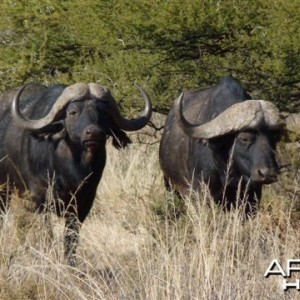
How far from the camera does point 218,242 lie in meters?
6.68

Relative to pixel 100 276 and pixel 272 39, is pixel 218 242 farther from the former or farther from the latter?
pixel 272 39

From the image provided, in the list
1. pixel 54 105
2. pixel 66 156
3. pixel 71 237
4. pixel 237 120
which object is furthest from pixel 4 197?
pixel 237 120

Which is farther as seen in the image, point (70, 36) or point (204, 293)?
point (70, 36)

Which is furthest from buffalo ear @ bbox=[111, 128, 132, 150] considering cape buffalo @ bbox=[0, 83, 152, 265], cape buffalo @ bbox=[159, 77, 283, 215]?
cape buffalo @ bbox=[159, 77, 283, 215]

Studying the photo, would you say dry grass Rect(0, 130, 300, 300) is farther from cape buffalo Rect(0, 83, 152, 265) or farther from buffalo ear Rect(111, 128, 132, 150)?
buffalo ear Rect(111, 128, 132, 150)

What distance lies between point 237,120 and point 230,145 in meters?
0.31

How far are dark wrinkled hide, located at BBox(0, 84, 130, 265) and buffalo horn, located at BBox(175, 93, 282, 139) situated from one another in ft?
2.31

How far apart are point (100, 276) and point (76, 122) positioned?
2.55 m

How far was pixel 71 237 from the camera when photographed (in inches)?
329

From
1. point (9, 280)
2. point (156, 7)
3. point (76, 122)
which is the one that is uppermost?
point (156, 7)

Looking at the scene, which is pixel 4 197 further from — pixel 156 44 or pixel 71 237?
pixel 156 44

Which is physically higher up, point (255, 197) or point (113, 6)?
point (113, 6)

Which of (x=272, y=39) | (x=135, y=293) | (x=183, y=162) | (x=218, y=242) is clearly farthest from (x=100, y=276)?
(x=272, y=39)

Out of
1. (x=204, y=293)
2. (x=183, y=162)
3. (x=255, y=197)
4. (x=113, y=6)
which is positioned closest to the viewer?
(x=204, y=293)
